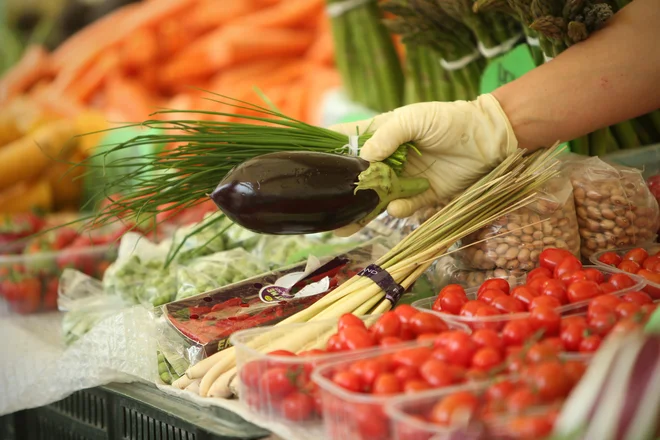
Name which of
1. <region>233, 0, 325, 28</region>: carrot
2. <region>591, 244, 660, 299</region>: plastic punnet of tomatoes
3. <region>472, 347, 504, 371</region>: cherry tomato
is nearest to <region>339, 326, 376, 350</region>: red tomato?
A: <region>472, 347, 504, 371</region>: cherry tomato

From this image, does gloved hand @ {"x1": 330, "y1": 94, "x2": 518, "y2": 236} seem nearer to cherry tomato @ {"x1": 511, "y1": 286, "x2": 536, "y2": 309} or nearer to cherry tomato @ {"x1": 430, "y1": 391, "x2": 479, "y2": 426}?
cherry tomato @ {"x1": 511, "y1": 286, "x2": 536, "y2": 309}

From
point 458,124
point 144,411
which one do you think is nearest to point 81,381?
point 144,411

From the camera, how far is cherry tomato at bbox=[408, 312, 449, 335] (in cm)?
127

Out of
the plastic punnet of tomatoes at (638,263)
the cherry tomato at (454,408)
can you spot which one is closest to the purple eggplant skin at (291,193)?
the plastic punnet of tomatoes at (638,263)

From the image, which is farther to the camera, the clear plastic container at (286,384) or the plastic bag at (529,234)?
the plastic bag at (529,234)

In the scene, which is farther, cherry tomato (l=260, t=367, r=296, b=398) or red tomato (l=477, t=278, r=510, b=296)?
red tomato (l=477, t=278, r=510, b=296)

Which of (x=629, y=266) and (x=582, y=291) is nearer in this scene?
(x=582, y=291)

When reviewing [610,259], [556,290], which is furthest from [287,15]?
[556,290]

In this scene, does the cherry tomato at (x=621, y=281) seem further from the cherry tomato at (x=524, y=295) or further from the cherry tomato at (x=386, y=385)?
the cherry tomato at (x=386, y=385)

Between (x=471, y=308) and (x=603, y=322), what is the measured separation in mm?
245

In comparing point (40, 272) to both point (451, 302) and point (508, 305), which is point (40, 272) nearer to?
point (451, 302)

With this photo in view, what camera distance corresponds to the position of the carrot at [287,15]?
418cm

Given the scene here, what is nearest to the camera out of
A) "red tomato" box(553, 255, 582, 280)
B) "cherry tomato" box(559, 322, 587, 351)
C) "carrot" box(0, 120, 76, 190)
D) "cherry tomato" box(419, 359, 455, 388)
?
"cherry tomato" box(419, 359, 455, 388)

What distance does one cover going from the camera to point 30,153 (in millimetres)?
3654
